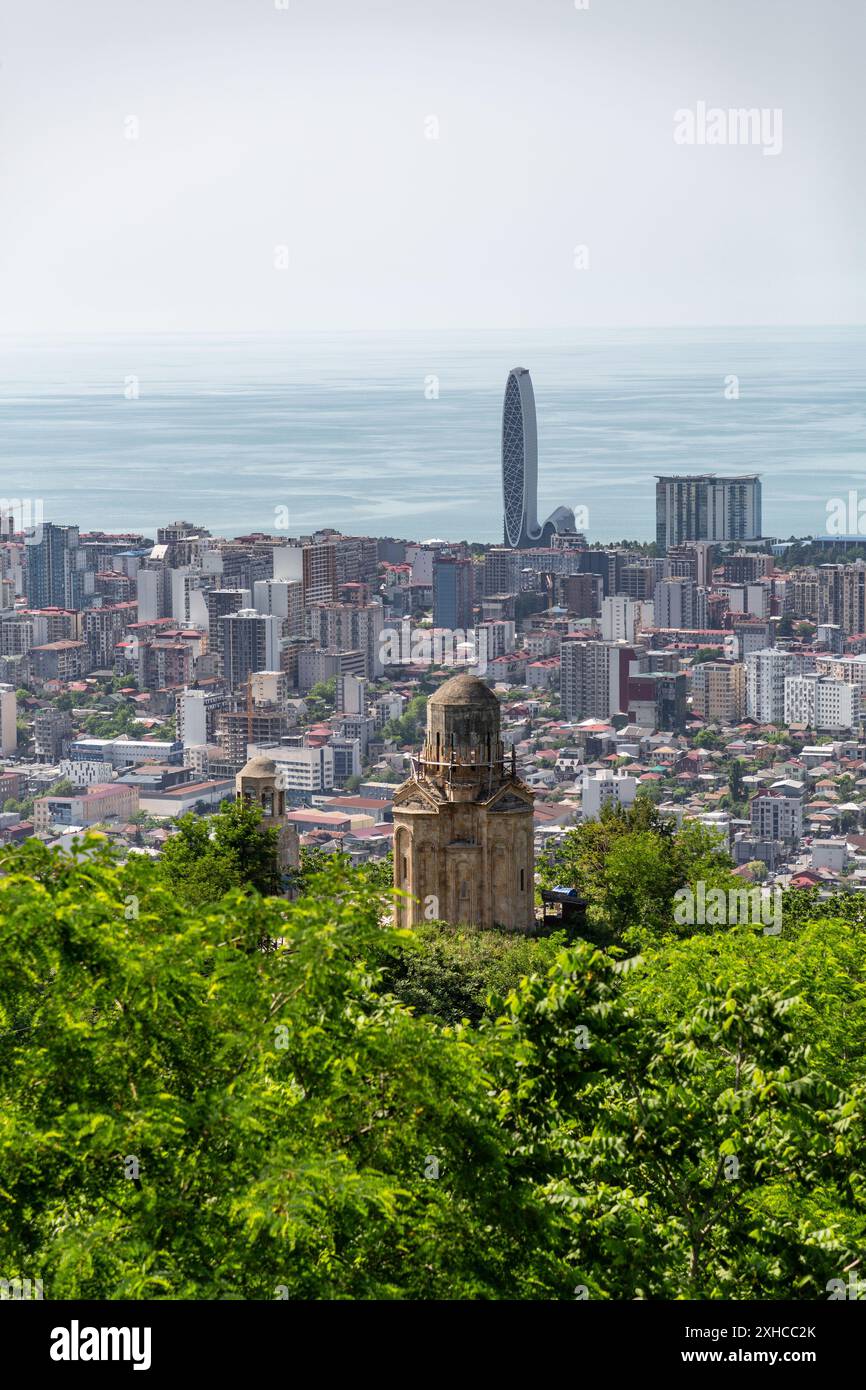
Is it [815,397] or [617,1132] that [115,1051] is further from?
[815,397]

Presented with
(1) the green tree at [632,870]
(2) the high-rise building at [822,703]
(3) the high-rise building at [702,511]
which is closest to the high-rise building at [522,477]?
(3) the high-rise building at [702,511]

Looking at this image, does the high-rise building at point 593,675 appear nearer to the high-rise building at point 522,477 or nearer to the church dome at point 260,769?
the high-rise building at point 522,477

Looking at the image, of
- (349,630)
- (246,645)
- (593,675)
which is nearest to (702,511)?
(349,630)

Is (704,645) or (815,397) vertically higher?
(815,397)

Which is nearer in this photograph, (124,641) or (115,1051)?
(115,1051)

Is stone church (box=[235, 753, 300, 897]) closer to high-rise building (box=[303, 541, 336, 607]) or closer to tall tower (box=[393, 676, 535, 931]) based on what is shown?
tall tower (box=[393, 676, 535, 931])

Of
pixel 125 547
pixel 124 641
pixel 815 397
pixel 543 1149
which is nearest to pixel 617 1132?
pixel 543 1149
